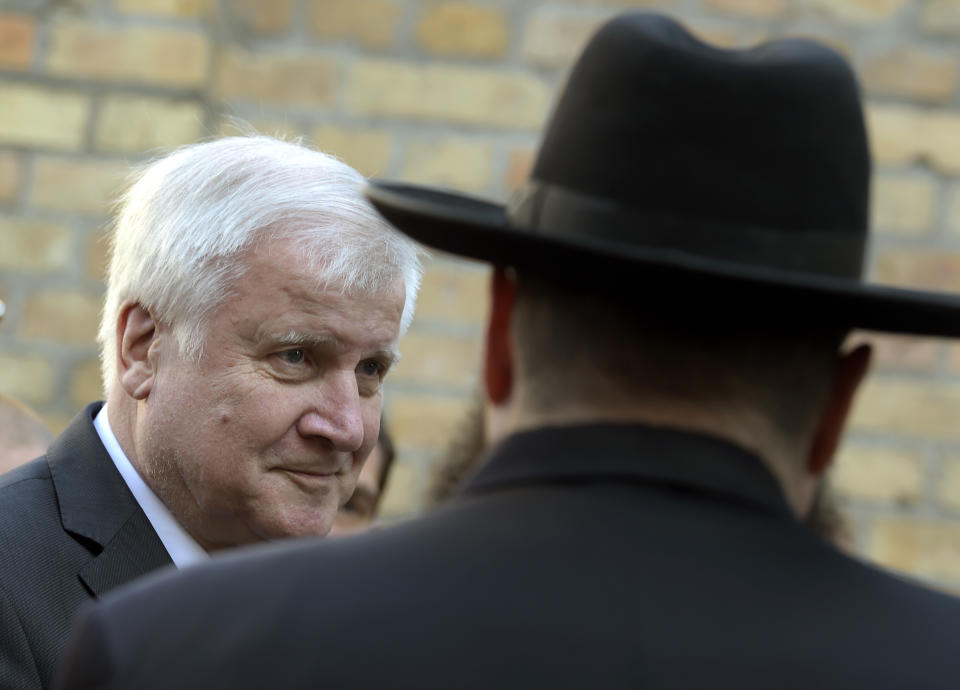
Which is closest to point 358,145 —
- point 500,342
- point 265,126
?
point 265,126

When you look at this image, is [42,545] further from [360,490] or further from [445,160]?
[445,160]

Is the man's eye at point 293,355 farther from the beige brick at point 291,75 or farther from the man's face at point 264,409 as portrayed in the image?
the beige brick at point 291,75

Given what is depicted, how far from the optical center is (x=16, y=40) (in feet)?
14.0

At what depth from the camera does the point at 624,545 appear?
1.29 metres

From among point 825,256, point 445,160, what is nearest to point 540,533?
point 825,256

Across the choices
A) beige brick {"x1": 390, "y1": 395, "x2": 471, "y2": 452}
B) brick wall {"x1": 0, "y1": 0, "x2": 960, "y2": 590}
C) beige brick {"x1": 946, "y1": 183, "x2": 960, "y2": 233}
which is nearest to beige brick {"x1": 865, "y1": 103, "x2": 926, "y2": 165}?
brick wall {"x1": 0, "y1": 0, "x2": 960, "y2": 590}

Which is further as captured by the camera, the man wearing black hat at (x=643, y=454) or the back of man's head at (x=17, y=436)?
the back of man's head at (x=17, y=436)

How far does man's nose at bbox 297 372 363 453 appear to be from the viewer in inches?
109

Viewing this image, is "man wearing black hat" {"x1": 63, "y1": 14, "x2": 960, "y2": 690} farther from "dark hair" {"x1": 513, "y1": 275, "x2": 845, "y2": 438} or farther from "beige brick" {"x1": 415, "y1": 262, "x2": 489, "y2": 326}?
"beige brick" {"x1": 415, "y1": 262, "x2": 489, "y2": 326}

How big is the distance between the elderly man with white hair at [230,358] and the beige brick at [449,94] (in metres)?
1.54

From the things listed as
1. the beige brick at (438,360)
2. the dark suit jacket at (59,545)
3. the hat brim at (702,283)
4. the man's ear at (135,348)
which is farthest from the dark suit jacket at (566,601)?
the beige brick at (438,360)

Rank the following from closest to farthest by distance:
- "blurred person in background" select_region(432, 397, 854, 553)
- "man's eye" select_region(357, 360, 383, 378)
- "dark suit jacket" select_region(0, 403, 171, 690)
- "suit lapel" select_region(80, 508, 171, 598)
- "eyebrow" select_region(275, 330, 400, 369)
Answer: "dark suit jacket" select_region(0, 403, 171, 690), "suit lapel" select_region(80, 508, 171, 598), "eyebrow" select_region(275, 330, 400, 369), "man's eye" select_region(357, 360, 383, 378), "blurred person in background" select_region(432, 397, 854, 553)

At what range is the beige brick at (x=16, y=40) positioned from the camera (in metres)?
4.25

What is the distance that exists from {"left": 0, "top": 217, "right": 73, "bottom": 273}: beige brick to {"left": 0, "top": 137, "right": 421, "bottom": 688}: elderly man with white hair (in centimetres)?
151
